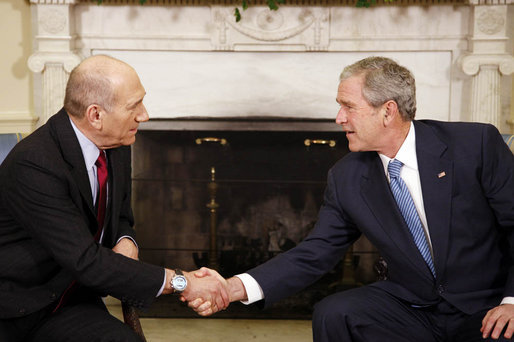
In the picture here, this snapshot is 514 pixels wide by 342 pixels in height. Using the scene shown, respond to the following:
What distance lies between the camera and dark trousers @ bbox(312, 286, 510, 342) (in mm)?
2430

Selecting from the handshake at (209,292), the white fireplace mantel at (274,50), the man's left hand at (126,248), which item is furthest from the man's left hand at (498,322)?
the white fireplace mantel at (274,50)

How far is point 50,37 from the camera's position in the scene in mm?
4164

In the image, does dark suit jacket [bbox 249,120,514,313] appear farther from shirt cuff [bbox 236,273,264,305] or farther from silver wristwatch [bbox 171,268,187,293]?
silver wristwatch [bbox 171,268,187,293]

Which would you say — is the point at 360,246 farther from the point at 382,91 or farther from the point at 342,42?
the point at 382,91

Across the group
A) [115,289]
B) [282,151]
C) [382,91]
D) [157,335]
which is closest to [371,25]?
[282,151]

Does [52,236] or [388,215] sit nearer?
[52,236]

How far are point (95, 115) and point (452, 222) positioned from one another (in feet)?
4.12

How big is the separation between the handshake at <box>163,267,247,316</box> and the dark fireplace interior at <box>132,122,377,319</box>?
5.47 feet

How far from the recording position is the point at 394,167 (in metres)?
2.59

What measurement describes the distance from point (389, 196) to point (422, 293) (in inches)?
13.8

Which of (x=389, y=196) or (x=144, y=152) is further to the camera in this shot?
(x=144, y=152)

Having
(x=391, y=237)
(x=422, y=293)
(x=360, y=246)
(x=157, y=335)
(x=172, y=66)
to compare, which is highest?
(x=172, y=66)

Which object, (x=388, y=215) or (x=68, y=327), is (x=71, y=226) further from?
(x=388, y=215)

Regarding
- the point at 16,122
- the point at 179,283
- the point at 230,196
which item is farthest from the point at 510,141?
the point at 16,122
